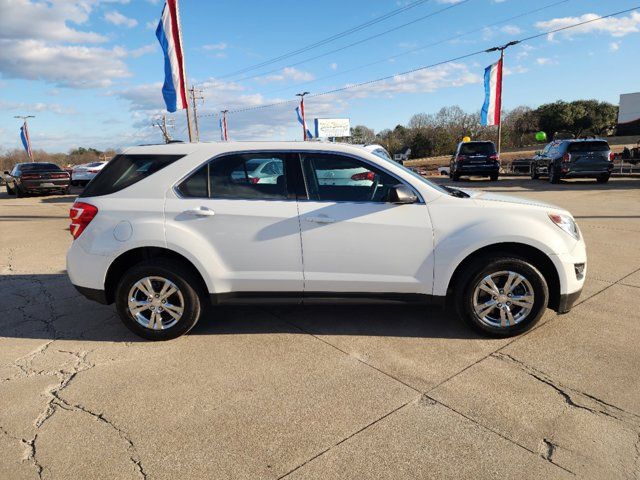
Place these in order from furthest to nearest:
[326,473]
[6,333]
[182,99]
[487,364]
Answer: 1. [182,99]
2. [6,333]
3. [487,364]
4. [326,473]

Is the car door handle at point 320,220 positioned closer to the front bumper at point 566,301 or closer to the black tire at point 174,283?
the black tire at point 174,283

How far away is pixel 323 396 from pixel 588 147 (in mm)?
17203

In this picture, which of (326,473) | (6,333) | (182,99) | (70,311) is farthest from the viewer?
(182,99)

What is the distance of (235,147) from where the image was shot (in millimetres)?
3955

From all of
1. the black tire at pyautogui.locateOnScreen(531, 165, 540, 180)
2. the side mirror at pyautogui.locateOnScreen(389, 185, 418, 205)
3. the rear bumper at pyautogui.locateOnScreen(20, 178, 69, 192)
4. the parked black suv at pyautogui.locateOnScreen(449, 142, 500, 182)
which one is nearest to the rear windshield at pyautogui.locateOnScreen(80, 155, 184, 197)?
the side mirror at pyautogui.locateOnScreen(389, 185, 418, 205)

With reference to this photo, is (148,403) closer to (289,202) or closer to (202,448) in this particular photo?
(202,448)

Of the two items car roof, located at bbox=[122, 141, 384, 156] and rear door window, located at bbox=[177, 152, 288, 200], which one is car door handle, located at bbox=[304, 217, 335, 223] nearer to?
rear door window, located at bbox=[177, 152, 288, 200]

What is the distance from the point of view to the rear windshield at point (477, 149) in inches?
789

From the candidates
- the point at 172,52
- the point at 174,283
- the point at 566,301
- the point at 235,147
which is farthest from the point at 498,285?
the point at 172,52

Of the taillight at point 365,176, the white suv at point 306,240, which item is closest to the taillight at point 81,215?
the white suv at point 306,240

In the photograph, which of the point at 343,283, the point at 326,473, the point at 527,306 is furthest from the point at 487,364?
the point at 326,473

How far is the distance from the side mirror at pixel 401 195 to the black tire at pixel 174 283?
6.10ft

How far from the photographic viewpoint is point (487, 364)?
11.1ft

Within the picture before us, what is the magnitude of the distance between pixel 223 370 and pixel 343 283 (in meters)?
1.20
